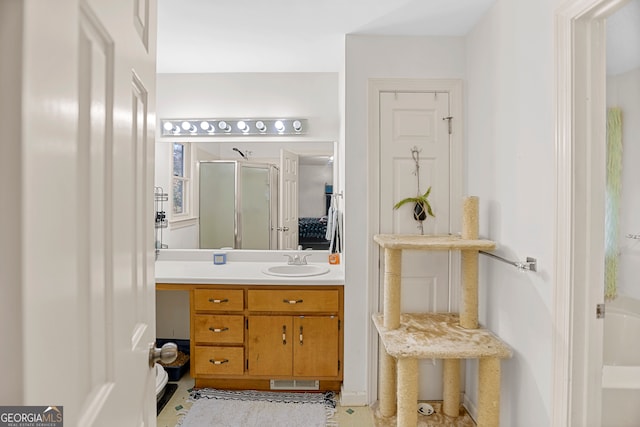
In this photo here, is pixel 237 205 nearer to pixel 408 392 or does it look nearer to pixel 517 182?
pixel 408 392

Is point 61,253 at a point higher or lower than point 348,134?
lower

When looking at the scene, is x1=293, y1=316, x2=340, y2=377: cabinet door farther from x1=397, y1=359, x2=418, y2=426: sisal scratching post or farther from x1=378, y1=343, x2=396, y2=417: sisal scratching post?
x1=397, y1=359, x2=418, y2=426: sisal scratching post

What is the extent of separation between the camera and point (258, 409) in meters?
2.34

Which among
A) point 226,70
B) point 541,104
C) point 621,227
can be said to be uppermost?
point 226,70

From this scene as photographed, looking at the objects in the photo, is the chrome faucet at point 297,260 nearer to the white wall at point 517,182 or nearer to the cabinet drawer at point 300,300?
the cabinet drawer at point 300,300

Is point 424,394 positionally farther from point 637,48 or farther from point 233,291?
point 637,48

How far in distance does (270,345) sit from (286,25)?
2.05 meters

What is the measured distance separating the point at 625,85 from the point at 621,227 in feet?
2.70

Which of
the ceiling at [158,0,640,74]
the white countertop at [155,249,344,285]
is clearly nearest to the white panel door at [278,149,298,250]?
the white countertop at [155,249,344,285]

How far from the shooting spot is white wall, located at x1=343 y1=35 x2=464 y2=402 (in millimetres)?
2393

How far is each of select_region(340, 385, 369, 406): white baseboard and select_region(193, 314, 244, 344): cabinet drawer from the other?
764mm

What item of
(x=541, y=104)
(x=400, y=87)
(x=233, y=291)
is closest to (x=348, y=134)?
(x=400, y=87)

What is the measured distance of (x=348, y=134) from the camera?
2383mm

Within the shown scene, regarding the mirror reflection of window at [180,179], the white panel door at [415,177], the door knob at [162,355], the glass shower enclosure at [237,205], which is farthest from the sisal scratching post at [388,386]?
the mirror reflection of window at [180,179]
